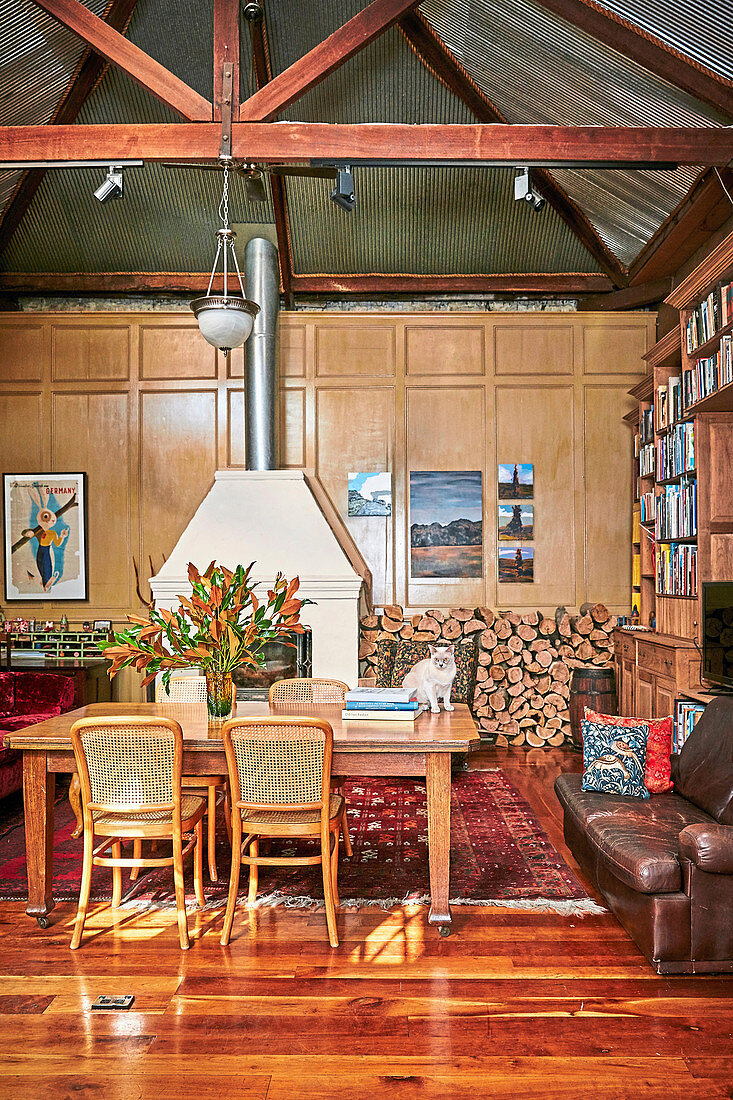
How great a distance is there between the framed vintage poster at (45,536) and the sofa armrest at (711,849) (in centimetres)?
589

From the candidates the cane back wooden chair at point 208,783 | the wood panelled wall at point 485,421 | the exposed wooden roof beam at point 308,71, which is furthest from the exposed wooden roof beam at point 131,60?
A: the wood panelled wall at point 485,421

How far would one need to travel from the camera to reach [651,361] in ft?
20.4

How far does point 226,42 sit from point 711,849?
4144 mm

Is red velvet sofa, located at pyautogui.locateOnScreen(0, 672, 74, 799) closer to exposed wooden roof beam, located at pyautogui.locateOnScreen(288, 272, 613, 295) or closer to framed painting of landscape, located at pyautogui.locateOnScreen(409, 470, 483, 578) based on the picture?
framed painting of landscape, located at pyautogui.locateOnScreen(409, 470, 483, 578)

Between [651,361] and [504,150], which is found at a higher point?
[504,150]

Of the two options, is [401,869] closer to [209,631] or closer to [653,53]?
[209,631]

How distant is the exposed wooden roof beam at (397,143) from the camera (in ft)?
14.1

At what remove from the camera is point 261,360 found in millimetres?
7035

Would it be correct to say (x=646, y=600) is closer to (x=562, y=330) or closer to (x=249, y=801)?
(x=562, y=330)

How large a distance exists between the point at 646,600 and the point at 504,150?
359 centimetres

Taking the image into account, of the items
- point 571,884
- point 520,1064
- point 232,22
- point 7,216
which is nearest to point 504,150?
point 232,22

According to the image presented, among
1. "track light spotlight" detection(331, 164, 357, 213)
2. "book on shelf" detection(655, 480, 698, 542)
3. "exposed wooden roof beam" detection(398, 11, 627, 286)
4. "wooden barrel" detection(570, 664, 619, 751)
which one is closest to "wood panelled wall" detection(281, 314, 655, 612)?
"exposed wooden roof beam" detection(398, 11, 627, 286)

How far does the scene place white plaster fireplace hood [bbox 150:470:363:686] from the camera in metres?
6.72

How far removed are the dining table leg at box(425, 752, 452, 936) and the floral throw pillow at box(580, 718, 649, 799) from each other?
34.7 inches
